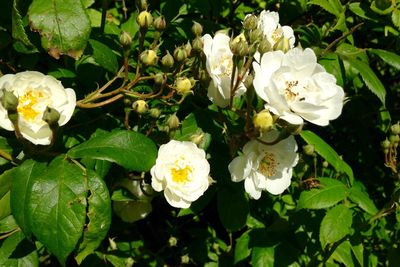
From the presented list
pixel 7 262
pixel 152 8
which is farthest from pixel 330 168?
pixel 7 262

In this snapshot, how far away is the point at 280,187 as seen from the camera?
1.61m

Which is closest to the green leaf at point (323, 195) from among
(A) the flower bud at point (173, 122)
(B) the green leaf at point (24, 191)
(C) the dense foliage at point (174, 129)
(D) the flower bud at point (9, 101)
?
(C) the dense foliage at point (174, 129)

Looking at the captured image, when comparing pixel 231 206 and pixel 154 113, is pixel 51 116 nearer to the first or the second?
pixel 154 113

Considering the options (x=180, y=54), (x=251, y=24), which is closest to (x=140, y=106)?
(x=180, y=54)

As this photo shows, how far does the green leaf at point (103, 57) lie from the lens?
1.58 m

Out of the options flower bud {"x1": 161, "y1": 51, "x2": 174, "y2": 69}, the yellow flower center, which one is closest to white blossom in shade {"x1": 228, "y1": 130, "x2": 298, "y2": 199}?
the yellow flower center

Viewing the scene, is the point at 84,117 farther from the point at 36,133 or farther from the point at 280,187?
the point at 280,187

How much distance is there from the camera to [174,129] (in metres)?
1.53

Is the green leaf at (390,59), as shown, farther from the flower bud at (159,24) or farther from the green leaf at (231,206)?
the flower bud at (159,24)

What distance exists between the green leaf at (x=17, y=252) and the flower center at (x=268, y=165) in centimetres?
78

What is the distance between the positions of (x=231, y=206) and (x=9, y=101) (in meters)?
0.85

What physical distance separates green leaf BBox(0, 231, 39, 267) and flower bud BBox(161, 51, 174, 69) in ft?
2.31

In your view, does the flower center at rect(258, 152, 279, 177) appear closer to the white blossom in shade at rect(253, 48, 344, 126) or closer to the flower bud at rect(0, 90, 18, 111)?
the white blossom in shade at rect(253, 48, 344, 126)

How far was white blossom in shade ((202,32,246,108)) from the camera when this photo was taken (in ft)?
5.01
